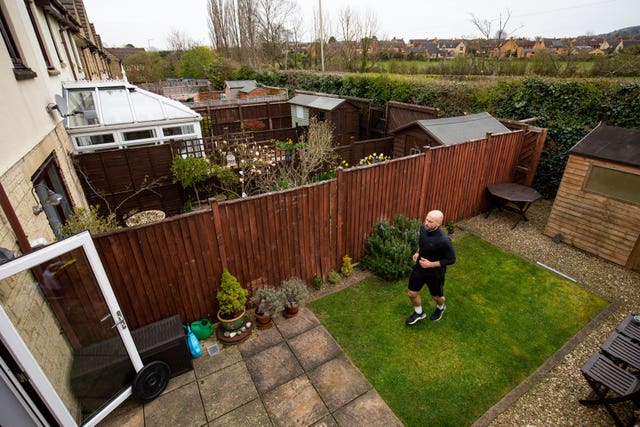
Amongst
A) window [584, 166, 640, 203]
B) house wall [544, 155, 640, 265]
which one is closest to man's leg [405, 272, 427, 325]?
house wall [544, 155, 640, 265]

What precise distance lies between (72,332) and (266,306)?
241 cm

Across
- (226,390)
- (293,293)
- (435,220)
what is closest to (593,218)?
(435,220)

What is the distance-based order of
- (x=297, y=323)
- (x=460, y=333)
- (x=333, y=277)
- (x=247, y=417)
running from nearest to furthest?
(x=247, y=417) < (x=460, y=333) < (x=297, y=323) < (x=333, y=277)

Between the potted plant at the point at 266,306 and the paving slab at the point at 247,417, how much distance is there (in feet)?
4.13

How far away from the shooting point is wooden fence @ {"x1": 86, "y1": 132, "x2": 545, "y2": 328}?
423cm

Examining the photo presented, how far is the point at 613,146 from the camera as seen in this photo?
245 inches

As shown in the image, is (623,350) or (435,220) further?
(435,220)

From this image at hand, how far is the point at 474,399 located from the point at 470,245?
403 centimetres

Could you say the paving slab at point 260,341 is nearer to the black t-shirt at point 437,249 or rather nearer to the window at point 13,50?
the black t-shirt at point 437,249

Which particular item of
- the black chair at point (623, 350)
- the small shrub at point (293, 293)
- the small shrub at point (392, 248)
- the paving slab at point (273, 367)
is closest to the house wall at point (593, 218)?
the black chair at point (623, 350)

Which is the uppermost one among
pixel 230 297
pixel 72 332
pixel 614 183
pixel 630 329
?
pixel 614 183

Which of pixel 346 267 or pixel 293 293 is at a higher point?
pixel 293 293

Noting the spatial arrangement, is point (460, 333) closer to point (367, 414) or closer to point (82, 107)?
point (367, 414)

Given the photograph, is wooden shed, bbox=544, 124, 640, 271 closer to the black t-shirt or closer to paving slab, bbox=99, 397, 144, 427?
the black t-shirt
